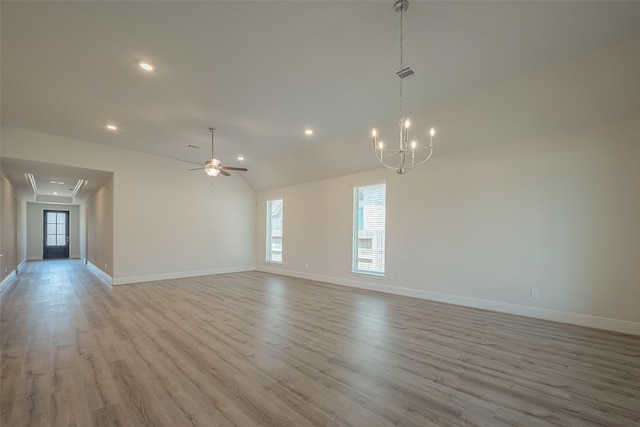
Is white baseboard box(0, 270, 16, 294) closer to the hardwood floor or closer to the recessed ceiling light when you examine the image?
the hardwood floor

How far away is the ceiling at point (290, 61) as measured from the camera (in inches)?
100

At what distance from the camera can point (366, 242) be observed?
6730mm

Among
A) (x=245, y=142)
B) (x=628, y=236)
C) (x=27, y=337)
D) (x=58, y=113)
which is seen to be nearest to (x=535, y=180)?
(x=628, y=236)

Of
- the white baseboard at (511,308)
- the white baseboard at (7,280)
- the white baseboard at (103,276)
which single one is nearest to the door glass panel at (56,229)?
the white baseboard at (7,280)

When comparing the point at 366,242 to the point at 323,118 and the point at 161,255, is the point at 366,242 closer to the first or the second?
the point at 323,118

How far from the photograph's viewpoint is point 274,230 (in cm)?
934

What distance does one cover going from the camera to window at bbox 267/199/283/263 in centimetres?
912

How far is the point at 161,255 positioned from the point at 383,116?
22.2ft

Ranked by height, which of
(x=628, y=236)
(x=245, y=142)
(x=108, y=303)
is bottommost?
(x=108, y=303)

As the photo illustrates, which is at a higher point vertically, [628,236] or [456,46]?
[456,46]

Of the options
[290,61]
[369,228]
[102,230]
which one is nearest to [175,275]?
[102,230]

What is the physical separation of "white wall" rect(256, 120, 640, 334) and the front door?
15.6 m

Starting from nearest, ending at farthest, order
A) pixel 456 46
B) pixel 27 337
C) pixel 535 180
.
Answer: pixel 456 46 < pixel 27 337 < pixel 535 180

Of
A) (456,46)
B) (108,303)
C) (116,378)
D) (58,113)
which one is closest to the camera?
(116,378)
